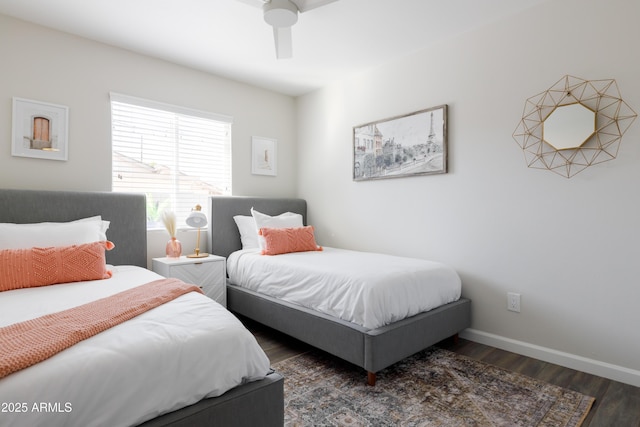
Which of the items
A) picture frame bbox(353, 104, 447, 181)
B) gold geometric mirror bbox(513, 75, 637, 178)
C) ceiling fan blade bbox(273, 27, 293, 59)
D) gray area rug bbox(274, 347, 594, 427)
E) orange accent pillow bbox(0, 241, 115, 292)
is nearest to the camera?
gray area rug bbox(274, 347, 594, 427)

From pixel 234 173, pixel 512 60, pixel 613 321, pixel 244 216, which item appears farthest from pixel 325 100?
pixel 613 321

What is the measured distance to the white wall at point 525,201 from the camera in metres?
2.20

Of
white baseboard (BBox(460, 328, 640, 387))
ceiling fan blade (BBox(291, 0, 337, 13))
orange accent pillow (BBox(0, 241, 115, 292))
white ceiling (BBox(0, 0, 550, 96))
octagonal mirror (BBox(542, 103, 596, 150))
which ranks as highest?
white ceiling (BBox(0, 0, 550, 96))

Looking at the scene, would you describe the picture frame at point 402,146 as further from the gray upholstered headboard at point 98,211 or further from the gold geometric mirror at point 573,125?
the gray upholstered headboard at point 98,211

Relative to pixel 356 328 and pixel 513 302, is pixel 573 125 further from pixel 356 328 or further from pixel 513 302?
pixel 356 328

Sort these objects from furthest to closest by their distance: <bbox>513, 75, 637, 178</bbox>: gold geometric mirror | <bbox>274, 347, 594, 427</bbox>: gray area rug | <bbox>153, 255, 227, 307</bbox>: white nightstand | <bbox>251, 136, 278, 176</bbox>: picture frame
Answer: <bbox>251, 136, 278, 176</bbox>: picture frame < <bbox>153, 255, 227, 307</bbox>: white nightstand < <bbox>513, 75, 637, 178</bbox>: gold geometric mirror < <bbox>274, 347, 594, 427</bbox>: gray area rug

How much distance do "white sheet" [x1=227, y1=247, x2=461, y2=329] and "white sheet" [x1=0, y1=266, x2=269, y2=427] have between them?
89 cm

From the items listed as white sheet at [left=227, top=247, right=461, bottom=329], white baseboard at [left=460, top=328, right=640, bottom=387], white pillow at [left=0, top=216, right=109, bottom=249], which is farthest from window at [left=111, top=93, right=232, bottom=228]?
white baseboard at [left=460, top=328, right=640, bottom=387]

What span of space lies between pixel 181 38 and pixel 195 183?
1.38 m

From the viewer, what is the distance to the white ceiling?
2.51m

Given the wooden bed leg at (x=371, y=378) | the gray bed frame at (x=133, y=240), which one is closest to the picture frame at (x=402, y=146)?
the wooden bed leg at (x=371, y=378)

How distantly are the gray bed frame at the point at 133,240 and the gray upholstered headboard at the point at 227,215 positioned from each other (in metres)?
0.67

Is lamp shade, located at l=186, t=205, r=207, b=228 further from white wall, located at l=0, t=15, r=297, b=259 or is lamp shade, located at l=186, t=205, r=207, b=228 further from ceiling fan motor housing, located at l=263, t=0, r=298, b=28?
ceiling fan motor housing, located at l=263, t=0, r=298, b=28

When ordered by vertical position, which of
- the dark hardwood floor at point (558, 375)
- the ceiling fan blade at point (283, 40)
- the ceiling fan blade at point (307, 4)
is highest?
the ceiling fan blade at point (307, 4)
